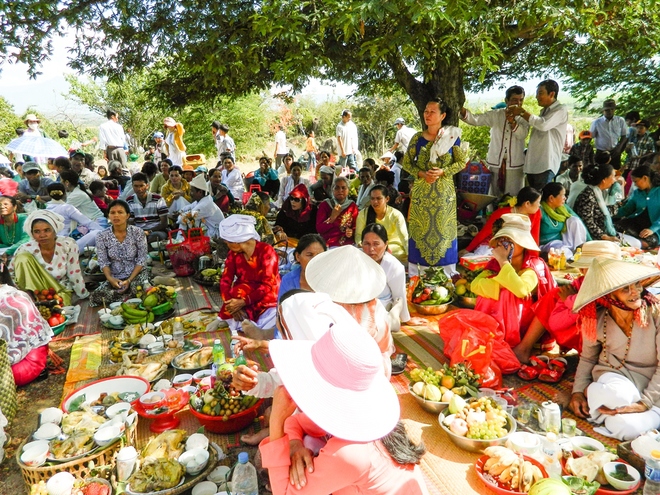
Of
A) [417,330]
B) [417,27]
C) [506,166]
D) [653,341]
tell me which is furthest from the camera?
[506,166]

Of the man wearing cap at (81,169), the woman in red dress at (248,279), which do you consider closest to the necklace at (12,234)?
the woman in red dress at (248,279)

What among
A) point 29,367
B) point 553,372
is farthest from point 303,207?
point 553,372

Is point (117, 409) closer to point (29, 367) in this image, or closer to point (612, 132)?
point (29, 367)

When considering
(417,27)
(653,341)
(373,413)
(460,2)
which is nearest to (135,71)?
(417,27)

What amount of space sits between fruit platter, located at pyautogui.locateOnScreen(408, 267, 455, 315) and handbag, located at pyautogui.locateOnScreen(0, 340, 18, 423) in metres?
3.67

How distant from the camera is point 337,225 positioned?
7.40m

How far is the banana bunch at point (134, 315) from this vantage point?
16.5ft

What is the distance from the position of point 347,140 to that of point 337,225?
6141 millimetres

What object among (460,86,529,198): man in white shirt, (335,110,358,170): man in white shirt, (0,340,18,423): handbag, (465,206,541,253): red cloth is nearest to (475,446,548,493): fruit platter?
(0,340,18,423): handbag

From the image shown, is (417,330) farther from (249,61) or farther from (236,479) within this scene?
(249,61)

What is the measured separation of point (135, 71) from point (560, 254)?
5.59 m

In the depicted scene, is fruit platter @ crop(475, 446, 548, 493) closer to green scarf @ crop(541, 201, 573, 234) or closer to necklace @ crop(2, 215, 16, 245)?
green scarf @ crop(541, 201, 573, 234)

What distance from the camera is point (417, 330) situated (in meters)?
4.71

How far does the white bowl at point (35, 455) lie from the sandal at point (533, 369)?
3312 mm
